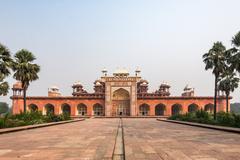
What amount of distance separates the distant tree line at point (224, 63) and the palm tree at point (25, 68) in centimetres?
2272

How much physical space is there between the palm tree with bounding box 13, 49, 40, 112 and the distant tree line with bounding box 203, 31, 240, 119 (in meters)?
22.7

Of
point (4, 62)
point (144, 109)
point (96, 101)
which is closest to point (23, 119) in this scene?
point (4, 62)

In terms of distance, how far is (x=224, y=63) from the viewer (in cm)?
3600

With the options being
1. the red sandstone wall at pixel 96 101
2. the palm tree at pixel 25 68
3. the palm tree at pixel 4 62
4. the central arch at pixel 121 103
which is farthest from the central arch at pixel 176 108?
the palm tree at pixel 4 62

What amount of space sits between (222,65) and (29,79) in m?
25.0

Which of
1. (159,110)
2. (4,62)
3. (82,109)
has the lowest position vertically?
(159,110)

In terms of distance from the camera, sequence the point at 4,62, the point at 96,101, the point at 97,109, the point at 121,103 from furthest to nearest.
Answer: the point at 97,109 → the point at 121,103 → the point at 96,101 → the point at 4,62

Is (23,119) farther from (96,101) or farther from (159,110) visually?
(159,110)

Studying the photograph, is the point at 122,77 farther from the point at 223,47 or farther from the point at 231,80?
the point at 223,47

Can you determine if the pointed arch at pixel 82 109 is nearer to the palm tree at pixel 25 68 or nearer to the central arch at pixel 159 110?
the central arch at pixel 159 110

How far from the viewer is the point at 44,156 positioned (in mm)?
7348

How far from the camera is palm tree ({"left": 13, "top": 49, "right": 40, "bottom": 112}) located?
116 feet

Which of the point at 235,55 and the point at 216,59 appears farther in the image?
the point at 216,59

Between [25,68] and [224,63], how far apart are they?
2574 centimetres
